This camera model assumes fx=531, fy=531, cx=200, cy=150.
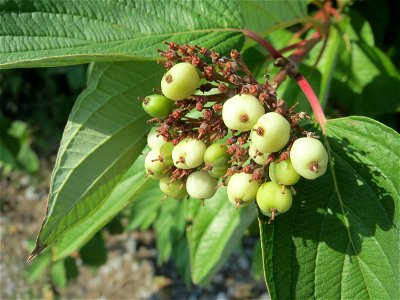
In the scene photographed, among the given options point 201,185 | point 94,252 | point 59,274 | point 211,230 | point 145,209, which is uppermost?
point 201,185

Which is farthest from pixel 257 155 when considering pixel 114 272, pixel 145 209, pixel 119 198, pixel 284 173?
pixel 114 272

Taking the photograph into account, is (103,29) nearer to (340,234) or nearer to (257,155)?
(257,155)

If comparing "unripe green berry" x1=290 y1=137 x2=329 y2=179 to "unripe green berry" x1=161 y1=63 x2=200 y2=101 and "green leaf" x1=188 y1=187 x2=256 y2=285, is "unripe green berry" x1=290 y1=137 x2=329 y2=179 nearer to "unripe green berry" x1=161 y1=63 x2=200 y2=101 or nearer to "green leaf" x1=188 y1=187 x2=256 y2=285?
"unripe green berry" x1=161 y1=63 x2=200 y2=101

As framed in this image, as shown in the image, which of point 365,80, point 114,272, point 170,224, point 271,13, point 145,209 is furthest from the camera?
point 114,272

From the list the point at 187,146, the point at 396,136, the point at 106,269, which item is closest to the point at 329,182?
the point at 396,136

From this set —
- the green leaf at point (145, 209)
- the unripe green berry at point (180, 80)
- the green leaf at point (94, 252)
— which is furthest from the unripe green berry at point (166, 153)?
the green leaf at point (94, 252)

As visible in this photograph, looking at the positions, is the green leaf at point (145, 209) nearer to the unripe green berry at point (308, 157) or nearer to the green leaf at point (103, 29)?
the green leaf at point (103, 29)

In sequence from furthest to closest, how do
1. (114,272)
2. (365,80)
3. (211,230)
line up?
1. (114,272)
2. (365,80)
3. (211,230)
